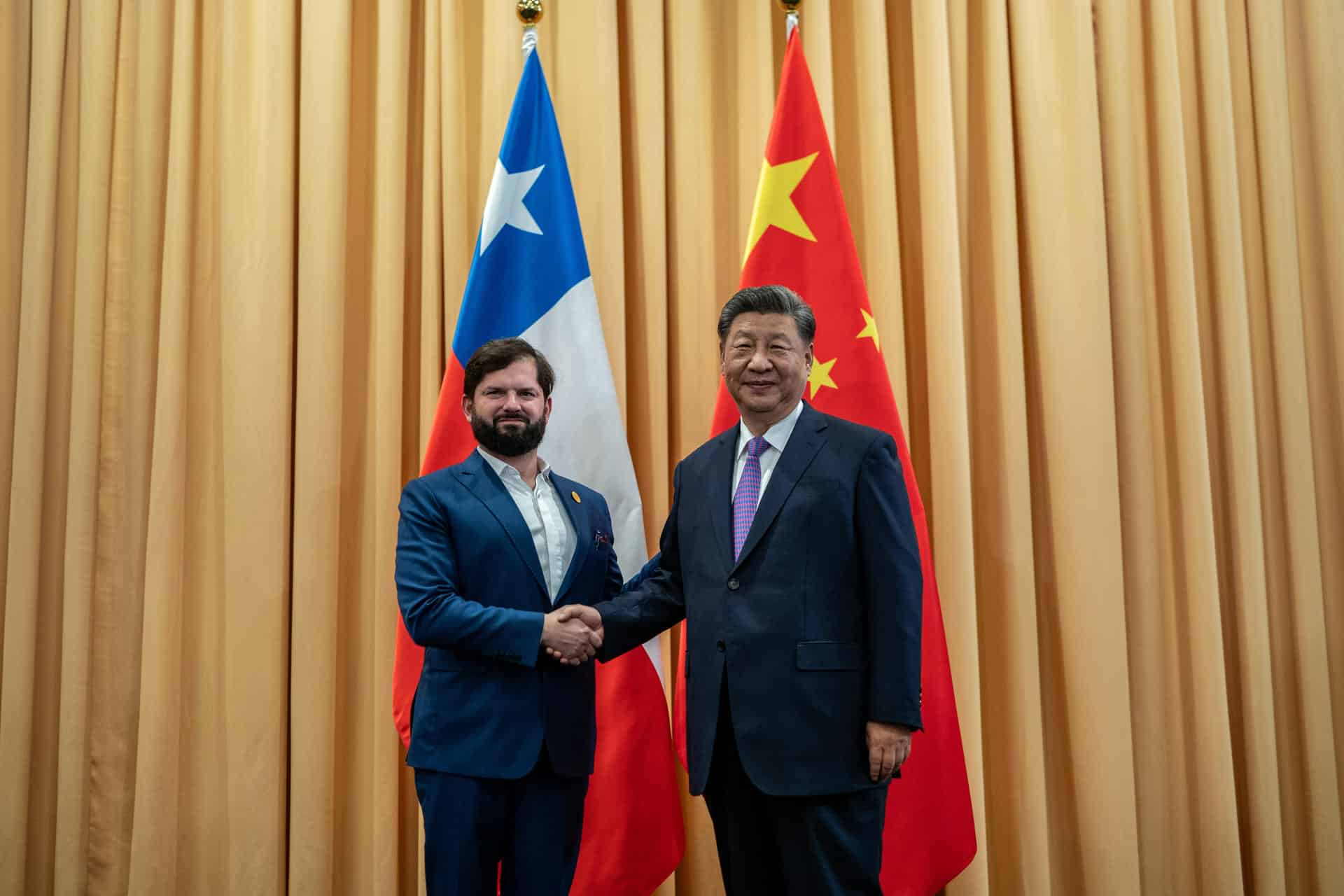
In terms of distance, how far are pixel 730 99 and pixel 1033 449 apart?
59.1 inches

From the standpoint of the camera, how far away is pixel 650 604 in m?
2.12

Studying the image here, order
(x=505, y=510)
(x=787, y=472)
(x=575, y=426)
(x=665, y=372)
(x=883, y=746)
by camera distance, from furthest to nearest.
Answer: (x=665, y=372), (x=575, y=426), (x=505, y=510), (x=787, y=472), (x=883, y=746)

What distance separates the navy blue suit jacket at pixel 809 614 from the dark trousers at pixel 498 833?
1.02ft

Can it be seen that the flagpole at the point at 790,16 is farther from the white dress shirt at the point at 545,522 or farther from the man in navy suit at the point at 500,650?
the white dress shirt at the point at 545,522

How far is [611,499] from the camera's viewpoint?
2.72 meters

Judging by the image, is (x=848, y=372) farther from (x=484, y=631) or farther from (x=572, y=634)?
(x=484, y=631)

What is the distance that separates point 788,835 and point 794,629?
352 mm

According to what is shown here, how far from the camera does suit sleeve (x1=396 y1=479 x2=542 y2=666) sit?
6.35ft

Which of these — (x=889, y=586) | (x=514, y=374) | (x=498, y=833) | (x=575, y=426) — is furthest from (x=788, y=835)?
(x=575, y=426)

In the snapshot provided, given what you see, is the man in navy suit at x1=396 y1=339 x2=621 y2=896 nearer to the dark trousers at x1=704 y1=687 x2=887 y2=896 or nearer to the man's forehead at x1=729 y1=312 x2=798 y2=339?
the dark trousers at x1=704 y1=687 x2=887 y2=896

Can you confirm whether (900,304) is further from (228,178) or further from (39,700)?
(39,700)

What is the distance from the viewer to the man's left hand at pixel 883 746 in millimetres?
1779

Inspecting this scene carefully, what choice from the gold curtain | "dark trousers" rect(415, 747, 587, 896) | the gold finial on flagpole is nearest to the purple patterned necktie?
"dark trousers" rect(415, 747, 587, 896)

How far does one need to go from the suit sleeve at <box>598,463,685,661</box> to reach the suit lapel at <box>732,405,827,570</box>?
0.78 feet
